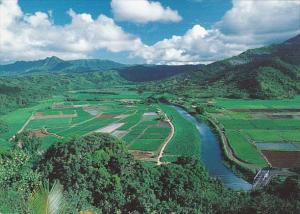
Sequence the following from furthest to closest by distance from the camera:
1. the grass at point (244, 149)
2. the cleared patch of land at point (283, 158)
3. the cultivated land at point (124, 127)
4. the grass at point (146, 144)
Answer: the grass at point (146, 144) → the cultivated land at point (124, 127) → the grass at point (244, 149) → the cleared patch of land at point (283, 158)

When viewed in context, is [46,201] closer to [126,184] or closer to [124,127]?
[126,184]

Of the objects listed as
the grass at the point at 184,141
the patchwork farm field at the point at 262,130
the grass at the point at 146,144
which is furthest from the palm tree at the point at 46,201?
the grass at the point at 146,144

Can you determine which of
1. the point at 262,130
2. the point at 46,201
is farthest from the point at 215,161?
the point at 46,201

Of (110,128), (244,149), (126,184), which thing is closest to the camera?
Result: (126,184)

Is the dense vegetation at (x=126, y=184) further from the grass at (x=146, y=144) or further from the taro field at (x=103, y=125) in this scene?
the grass at (x=146, y=144)

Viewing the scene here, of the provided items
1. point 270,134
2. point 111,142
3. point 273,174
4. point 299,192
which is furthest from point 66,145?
point 270,134

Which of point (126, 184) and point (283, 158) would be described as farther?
point (283, 158)
